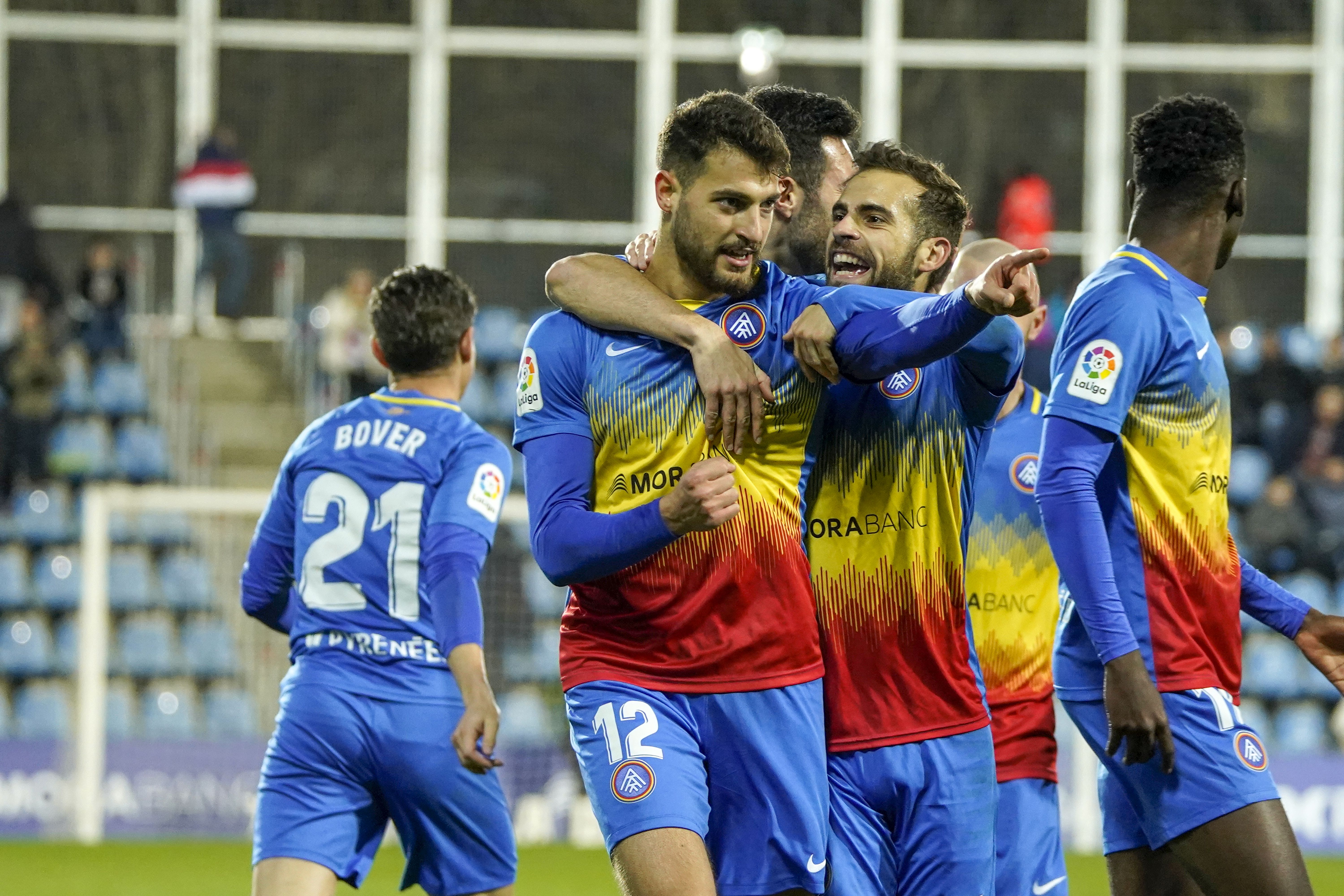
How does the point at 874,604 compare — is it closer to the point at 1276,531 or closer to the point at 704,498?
the point at 704,498

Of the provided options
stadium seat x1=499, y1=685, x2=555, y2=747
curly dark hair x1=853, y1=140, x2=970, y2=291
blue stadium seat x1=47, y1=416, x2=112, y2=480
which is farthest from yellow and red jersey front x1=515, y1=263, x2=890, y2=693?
blue stadium seat x1=47, y1=416, x2=112, y2=480

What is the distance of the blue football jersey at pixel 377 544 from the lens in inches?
178

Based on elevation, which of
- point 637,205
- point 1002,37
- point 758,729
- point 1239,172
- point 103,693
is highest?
point 1002,37

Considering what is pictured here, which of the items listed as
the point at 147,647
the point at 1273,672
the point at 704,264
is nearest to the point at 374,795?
the point at 704,264

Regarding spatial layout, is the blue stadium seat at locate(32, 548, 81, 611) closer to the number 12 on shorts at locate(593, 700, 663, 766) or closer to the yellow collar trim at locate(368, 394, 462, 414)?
the yellow collar trim at locate(368, 394, 462, 414)

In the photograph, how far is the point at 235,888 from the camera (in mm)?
9195

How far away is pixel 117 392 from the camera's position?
47.1 ft

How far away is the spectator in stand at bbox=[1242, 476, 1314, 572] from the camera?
13070 millimetres

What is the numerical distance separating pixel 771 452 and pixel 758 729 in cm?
55

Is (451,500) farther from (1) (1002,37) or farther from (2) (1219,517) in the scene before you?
(1) (1002,37)

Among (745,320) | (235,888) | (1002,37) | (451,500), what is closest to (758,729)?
(745,320)

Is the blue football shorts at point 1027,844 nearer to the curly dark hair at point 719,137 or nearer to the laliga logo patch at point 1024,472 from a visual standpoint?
the laliga logo patch at point 1024,472

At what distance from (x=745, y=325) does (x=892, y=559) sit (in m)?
0.58

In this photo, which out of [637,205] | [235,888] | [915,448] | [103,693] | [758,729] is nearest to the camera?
[758,729]
